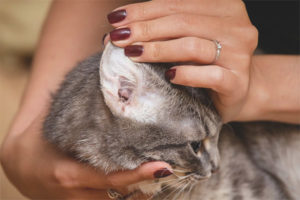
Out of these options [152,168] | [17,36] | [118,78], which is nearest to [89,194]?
[152,168]

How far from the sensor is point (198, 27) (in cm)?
95

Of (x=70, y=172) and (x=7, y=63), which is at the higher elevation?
(x=70, y=172)

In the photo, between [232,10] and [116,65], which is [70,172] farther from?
[232,10]

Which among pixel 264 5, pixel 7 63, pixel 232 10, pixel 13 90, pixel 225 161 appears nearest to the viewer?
pixel 232 10

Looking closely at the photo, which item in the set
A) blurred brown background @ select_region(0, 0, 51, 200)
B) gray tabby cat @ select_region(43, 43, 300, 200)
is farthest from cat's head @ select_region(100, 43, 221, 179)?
blurred brown background @ select_region(0, 0, 51, 200)

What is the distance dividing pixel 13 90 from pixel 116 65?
6.45 feet

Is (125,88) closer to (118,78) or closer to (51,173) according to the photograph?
(118,78)

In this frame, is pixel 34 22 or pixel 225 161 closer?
pixel 225 161

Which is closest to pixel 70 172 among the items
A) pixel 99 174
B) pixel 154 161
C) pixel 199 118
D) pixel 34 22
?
pixel 99 174

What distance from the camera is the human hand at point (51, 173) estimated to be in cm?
102

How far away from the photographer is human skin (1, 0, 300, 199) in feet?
3.06

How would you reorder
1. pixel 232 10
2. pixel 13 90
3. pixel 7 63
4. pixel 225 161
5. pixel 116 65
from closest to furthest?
1. pixel 116 65
2. pixel 232 10
3. pixel 225 161
4. pixel 13 90
5. pixel 7 63

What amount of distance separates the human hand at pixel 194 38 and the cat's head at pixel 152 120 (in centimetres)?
6

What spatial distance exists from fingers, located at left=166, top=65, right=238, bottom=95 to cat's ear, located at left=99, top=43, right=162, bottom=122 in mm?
75
